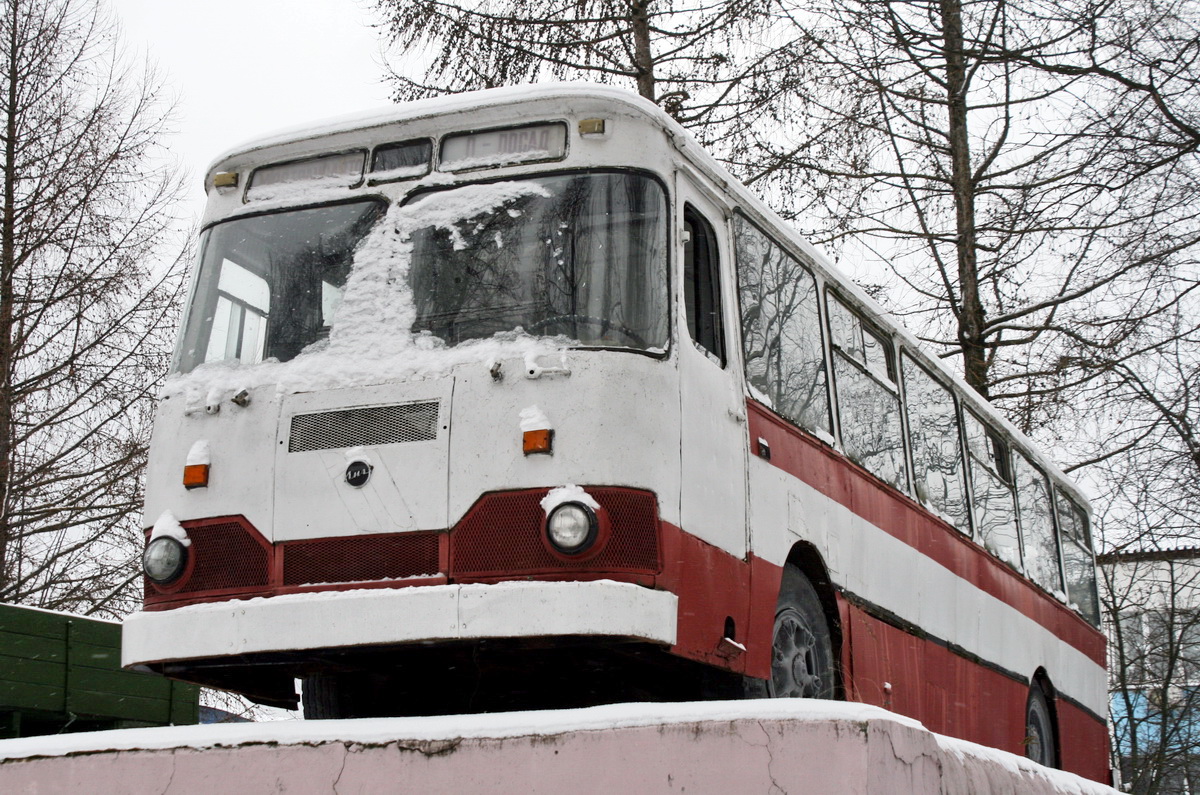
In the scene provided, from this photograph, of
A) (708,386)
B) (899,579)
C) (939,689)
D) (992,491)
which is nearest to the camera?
(708,386)

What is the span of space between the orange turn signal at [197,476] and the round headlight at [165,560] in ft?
0.85

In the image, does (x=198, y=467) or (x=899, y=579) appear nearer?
(x=198, y=467)

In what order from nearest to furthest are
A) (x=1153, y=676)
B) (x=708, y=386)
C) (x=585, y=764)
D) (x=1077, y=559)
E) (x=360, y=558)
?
(x=585, y=764), (x=360, y=558), (x=708, y=386), (x=1077, y=559), (x=1153, y=676)

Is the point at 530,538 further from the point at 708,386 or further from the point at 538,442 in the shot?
the point at 708,386

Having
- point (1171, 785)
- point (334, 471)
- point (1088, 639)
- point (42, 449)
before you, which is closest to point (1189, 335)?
point (1088, 639)

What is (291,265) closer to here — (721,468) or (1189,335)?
(721,468)

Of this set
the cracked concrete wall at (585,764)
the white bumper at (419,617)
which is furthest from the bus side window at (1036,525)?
the cracked concrete wall at (585,764)

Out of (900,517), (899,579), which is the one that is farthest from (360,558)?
(900,517)

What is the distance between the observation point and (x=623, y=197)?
6.78m

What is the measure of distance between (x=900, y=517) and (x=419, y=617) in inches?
172

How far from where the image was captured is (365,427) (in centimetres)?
657

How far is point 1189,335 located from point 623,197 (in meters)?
6.86

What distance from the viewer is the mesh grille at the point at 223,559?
657 centimetres

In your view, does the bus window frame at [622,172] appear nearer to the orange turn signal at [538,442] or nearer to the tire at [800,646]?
the orange turn signal at [538,442]
